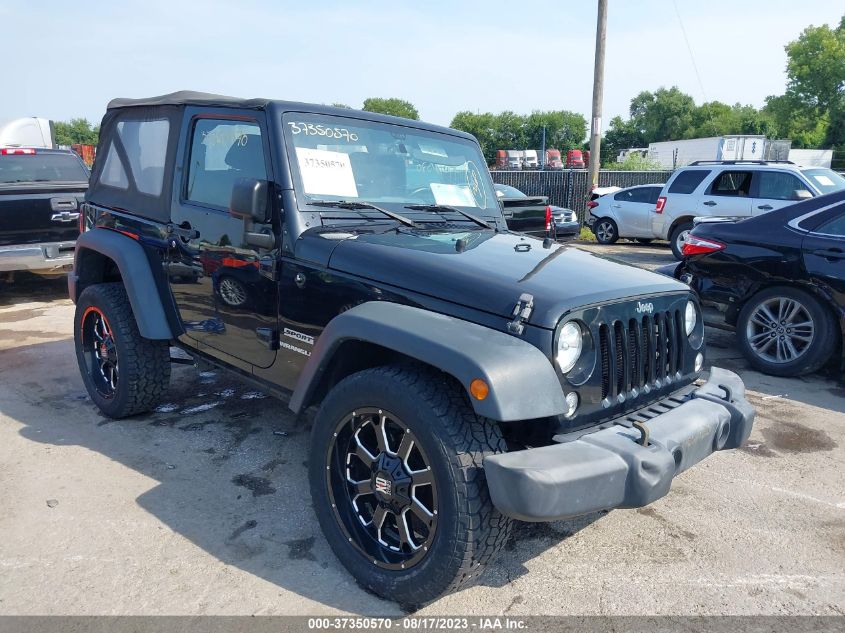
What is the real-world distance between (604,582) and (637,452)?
0.77 m

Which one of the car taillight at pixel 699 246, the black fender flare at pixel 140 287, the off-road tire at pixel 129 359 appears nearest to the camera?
the black fender flare at pixel 140 287

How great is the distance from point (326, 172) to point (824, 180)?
396 inches

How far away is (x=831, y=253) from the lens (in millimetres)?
5242

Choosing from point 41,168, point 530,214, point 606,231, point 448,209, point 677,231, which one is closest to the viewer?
point 448,209

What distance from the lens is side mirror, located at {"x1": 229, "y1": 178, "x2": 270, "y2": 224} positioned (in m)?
3.06

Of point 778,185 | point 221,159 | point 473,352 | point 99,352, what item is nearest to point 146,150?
point 221,159

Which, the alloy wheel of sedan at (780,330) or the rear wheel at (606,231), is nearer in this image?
the alloy wheel of sedan at (780,330)

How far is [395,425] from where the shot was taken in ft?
8.72

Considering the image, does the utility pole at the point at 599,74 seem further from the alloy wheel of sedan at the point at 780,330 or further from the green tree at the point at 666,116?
the green tree at the point at 666,116

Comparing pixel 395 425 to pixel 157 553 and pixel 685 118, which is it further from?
pixel 685 118

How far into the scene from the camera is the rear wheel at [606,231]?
591 inches

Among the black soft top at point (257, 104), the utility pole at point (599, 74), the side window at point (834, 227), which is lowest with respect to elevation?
the side window at point (834, 227)

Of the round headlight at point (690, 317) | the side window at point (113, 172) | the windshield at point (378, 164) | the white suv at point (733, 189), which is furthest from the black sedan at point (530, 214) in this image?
the white suv at point (733, 189)

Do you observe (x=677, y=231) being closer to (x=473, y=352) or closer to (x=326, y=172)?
(x=326, y=172)
